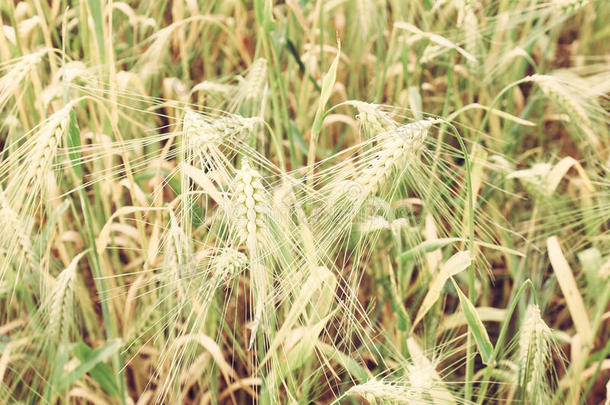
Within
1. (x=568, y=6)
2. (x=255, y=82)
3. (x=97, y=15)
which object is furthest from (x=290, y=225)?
(x=568, y=6)

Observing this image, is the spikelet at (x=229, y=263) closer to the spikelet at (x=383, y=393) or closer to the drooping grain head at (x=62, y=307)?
the spikelet at (x=383, y=393)

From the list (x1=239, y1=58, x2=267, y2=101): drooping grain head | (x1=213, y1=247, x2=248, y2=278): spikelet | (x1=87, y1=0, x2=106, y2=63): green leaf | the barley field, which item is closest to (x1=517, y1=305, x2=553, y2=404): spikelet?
the barley field

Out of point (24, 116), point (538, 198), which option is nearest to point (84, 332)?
point (24, 116)

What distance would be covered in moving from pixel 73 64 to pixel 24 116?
17 centimetres

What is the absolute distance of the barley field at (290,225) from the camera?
2.80 ft

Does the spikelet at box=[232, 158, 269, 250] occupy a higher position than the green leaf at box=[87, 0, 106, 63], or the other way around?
the green leaf at box=[87, 0, 106, 63]

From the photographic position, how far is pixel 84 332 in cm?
147

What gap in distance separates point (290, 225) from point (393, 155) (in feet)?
0.66

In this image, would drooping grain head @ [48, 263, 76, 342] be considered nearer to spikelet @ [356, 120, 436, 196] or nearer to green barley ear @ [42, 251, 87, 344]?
green barley ear @ [42, 251, 87, 344]

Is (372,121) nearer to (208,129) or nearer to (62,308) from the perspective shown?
(208,129)

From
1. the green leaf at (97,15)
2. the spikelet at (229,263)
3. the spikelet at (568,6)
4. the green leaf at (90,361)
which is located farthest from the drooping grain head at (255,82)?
the spikelet at (568,6)

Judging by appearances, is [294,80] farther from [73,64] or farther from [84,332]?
[84,332]

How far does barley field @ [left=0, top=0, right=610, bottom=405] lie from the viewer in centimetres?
85

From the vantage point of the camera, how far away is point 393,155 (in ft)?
2.65
